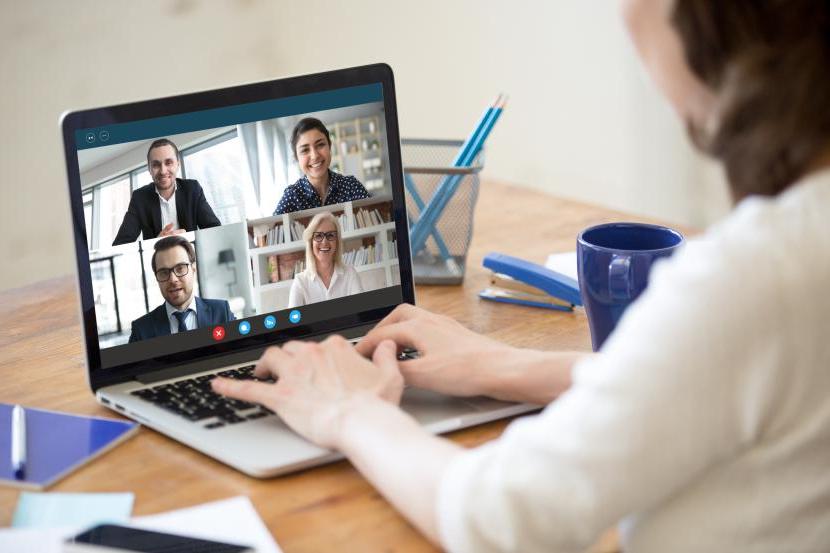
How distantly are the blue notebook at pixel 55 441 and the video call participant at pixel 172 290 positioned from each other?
0.35 ft

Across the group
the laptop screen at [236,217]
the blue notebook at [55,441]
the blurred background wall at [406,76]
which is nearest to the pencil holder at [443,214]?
the laptop screen at [236,217]

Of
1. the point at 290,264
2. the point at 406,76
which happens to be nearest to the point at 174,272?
the point at 290,264

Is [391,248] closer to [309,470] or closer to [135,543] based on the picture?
[309,470]

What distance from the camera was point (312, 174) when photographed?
3.71ft

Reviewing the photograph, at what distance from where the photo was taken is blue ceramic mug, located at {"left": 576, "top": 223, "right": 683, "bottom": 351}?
1.08 metres

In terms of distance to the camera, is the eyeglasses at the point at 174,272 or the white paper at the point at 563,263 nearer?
the eyeglasses at the point at 174,272

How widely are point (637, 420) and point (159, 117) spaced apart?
655mm

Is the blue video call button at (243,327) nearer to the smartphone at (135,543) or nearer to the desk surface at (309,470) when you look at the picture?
the desk surface at (309,470)

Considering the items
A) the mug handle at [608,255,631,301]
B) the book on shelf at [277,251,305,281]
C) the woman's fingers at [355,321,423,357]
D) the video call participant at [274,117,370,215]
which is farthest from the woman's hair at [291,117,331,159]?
the mug handle at [608,255,631,301]

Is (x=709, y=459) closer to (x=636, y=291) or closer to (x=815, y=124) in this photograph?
(x=815, y=124)

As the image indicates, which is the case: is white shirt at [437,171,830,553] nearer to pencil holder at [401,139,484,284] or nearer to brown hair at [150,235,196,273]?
brown hair at [150,235,196,273]

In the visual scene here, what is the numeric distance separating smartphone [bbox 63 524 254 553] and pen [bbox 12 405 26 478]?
Result: 0.62 feet

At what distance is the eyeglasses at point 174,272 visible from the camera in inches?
42.1

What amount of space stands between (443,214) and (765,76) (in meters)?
0.83
